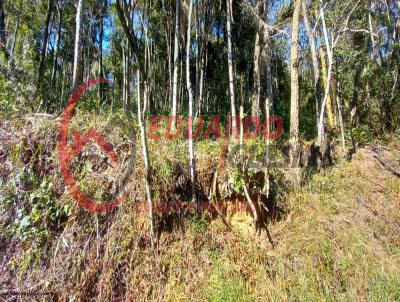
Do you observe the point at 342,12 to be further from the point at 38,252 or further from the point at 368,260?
the point at 38,252

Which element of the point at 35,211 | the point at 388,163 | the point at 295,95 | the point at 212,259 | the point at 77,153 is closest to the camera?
the point at 35,211

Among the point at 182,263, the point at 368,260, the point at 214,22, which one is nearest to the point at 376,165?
the point at 368,260

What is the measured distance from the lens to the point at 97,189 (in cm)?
373

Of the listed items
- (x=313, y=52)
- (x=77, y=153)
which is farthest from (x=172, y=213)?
(x=313, y=52)

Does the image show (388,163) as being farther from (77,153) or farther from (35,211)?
(35,211)

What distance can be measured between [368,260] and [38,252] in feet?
12.4

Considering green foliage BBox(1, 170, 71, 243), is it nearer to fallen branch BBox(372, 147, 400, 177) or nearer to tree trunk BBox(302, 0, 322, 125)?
fallen branch BBox(372, 147, 400, 177)

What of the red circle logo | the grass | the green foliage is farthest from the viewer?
the red circle logo

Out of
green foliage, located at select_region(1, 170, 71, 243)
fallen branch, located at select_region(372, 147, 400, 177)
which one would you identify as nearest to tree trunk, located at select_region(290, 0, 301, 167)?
fallen branch, located at select_region(372, 147, 400, 177)

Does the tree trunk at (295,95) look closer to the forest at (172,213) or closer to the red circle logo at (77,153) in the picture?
the forest at (172,213)

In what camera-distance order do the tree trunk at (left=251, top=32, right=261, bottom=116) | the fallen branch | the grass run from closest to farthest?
the grass < the fallen branch < the tree trunk at (left=251, top=32, right=261, bottom=116)

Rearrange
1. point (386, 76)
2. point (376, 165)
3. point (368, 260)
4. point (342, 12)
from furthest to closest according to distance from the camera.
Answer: point (386, 76) < point (342, 12) < point (376, 165) < point (368, 260)

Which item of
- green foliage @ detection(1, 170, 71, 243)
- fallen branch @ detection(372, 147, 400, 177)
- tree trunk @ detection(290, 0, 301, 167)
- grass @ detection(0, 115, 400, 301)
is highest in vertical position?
tree trunk @ detection(290, 0, 301, 167)

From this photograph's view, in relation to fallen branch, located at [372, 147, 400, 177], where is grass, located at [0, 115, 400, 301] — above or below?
below
